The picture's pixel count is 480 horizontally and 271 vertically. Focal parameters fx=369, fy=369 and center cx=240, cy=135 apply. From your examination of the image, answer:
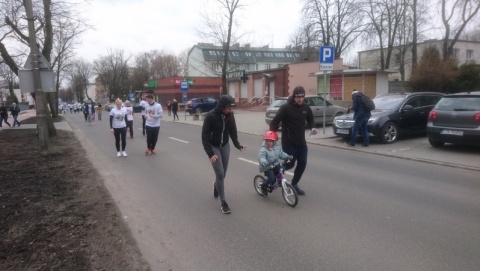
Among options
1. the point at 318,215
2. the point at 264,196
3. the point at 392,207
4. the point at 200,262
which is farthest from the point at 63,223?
the point at 392,207

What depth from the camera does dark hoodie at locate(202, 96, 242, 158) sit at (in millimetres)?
5250

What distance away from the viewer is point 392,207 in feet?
17.5

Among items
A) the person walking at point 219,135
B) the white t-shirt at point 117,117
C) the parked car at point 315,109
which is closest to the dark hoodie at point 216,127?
the person walking at point 219,135

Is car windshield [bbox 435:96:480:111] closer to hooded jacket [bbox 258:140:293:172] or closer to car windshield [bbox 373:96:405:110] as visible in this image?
car windshield [bbox 373:96:405:110]

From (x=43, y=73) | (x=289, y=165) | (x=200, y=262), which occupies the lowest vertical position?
(x=200, y=262)

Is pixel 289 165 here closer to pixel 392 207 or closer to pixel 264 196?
pixel 264 196

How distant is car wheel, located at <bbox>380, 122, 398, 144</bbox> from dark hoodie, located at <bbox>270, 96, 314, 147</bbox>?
6.31m

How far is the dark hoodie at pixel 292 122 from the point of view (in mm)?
5832

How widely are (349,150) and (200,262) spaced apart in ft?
26.3

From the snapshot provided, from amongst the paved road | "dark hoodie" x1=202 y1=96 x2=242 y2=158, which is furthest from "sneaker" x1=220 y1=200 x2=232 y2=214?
"dark hoodie" x1=202 y1=96 x2=242 y2=158

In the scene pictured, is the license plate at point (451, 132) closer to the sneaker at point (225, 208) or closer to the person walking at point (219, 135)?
the person walking at point (219, 135)

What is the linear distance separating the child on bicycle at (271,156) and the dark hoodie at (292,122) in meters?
0.27

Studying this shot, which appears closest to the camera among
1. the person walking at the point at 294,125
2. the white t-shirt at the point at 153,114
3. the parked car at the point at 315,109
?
the person walking at the point at 294,125

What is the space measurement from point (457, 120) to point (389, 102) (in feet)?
9.74
